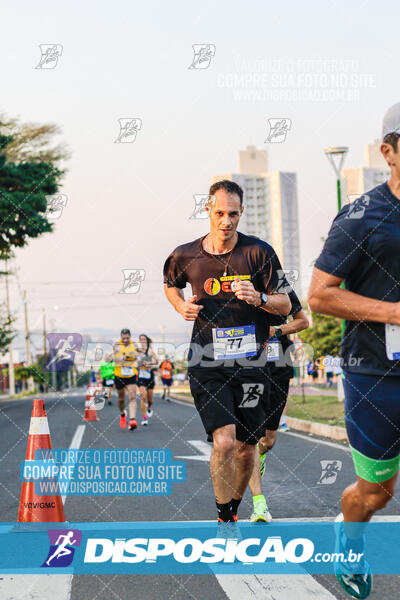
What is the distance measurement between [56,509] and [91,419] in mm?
13824

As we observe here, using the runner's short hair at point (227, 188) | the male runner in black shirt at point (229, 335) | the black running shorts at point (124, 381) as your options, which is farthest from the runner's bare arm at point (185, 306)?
the black running shorts at point (124, 381)

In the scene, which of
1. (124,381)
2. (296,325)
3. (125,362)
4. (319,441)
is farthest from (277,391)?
(125,362)

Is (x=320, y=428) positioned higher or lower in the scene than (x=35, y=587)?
lower

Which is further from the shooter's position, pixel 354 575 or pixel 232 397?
pixel 232 397

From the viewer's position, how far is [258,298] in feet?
15.9

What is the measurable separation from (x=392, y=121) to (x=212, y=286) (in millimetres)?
1955

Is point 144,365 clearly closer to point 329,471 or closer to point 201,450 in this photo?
point 201,450

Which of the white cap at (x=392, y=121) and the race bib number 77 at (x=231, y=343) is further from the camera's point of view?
the race bib number 77 at (x=231, y=343)

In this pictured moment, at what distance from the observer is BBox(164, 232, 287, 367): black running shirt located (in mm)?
5055

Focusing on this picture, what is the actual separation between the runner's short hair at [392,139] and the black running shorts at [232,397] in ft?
6.65

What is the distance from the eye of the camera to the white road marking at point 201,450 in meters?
10.2

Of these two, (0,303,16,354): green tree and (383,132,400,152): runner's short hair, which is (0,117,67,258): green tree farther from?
(383,132,400,152): runner's short hair

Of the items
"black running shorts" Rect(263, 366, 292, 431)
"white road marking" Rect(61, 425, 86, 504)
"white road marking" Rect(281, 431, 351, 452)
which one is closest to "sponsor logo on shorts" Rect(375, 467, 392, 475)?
"black running shorts" Rect(263, 366, 292, 431)

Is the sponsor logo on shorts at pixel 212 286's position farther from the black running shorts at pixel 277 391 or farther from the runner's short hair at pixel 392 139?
the runner's short hair at pixel 392 139
